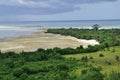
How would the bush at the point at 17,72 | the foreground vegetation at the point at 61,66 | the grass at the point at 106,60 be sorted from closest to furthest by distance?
the foreground vegetation at the point at 61,66
the bush at the point at 17,72
the grass at the point at 106,60

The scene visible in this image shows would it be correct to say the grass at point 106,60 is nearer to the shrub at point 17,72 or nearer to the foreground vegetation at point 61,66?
the foreground vegetation at point 61,66

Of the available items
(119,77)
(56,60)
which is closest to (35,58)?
(56,60)

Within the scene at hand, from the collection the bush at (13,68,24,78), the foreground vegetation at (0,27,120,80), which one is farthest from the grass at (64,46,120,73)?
the bush at (13,68,24,78)

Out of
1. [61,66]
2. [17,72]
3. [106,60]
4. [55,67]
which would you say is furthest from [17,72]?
[106,60]

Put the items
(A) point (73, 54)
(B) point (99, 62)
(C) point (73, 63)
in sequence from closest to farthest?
(C) point (73, 63) < (B) point (99, 62) < (A) point (73, 54)

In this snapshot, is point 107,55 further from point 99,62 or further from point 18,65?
point 18,65

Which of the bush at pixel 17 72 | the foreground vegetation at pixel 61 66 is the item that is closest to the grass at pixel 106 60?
the foreground vegetation at pixel 61 66

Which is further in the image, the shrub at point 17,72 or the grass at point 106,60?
the grass at point 106,60

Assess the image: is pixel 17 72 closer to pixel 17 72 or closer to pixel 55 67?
pixel 17 72

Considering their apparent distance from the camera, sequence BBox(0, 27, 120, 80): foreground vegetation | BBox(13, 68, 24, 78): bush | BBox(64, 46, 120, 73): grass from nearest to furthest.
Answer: BBox(0, 27, 120, 80): foreground vegetation, BBox(13, 68, 24, 78): bush, BBox(64, 46, 120, 73): grass

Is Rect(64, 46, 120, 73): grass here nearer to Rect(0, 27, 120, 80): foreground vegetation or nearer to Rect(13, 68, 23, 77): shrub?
Rect(0, 27, 120, 80): foreground vegetation

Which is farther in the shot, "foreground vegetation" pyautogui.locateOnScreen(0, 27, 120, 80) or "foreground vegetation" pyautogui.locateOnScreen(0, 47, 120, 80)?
"foreground vegetation" pyautogui.locateOnScreen(0, 27, 120, 80)
